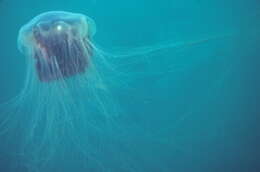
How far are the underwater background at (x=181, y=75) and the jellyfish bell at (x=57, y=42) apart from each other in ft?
0.45

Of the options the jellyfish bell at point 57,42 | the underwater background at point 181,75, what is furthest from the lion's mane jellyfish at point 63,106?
the underwater background at point 181,75

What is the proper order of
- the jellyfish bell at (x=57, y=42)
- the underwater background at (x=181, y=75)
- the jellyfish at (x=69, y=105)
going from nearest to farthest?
1. the jellyfish bell at (x=57, y=42)
2. the jellyfish at (x=69, y=105)
3. the underwater background at (x=181, y=75)

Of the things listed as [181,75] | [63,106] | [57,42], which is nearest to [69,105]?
[63,106]

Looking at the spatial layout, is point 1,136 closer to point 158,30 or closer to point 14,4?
point 14,4

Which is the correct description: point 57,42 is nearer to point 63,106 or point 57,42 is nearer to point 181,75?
point 63,106

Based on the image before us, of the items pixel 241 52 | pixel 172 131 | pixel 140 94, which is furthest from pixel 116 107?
pixel 241 52

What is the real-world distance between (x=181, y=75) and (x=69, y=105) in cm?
120

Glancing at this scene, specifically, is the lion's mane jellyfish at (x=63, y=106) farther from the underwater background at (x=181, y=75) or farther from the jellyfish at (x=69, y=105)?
the underwater background at (x=181, y=75)

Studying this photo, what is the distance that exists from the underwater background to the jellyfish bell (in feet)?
0.45

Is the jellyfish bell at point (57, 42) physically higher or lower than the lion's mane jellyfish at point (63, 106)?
higher

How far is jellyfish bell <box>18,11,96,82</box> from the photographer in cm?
284

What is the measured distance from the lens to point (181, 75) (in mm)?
3221

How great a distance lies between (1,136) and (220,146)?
2.34 m

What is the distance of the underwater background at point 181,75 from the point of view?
3084 millimetres
